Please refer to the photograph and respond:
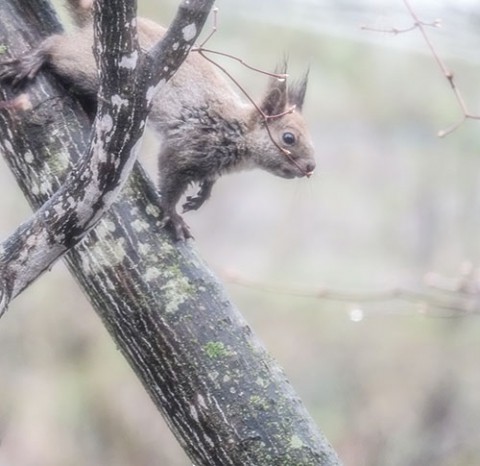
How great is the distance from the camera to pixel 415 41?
477 cm

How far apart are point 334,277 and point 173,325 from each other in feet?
17.8

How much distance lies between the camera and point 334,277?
26.0ft

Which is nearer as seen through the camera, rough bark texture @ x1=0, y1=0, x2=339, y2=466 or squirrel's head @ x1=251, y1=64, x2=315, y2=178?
rough bark texture @ x1=0, y1=0, x2=339, y2=466

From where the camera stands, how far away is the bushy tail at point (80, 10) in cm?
307

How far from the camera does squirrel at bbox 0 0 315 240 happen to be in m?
2.88

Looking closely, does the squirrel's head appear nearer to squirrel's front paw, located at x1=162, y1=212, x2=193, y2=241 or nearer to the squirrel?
the squirrel

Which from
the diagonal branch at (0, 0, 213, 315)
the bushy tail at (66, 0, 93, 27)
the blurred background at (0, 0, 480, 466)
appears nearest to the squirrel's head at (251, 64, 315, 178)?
the bushy tail at (66, 0, 93, 27)

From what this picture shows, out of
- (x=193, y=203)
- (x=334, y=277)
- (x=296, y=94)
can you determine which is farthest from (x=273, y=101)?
(x=334, y=277)

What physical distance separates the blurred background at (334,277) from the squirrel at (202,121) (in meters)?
2.33

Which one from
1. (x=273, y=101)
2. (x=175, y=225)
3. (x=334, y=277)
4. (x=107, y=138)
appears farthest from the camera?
(x=334, y=277)

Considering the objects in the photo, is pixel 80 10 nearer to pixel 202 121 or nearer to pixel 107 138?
pixel 202 121

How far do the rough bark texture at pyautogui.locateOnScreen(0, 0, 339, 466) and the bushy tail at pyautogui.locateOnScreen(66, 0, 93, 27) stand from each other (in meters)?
0.50

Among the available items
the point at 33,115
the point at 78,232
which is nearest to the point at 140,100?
the point at 78,232

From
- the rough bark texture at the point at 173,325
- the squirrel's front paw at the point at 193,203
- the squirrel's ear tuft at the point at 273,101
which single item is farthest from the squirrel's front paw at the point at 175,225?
the squirrel's ear tuft at the point at 273,101
